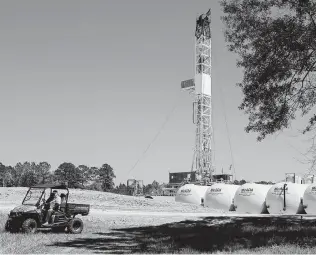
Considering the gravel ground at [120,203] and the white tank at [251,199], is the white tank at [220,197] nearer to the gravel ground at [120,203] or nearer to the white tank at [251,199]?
the white tank at [251,199]

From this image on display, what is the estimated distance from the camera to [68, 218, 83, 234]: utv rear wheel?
1612 cm

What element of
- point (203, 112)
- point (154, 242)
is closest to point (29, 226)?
point (154, 242)

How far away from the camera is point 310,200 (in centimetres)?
3334

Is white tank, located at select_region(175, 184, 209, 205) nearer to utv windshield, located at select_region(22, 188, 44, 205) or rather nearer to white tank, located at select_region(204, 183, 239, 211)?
white tank, located at select_region(204, 183, 239, 211)

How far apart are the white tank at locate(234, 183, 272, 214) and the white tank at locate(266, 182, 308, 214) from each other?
86 cm

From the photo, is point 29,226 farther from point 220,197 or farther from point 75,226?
point 220,197

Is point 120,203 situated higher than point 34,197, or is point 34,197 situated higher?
point 34,197

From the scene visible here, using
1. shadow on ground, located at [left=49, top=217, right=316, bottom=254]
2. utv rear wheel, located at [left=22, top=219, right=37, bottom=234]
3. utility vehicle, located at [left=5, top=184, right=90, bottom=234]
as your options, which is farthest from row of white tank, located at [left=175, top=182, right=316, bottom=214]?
utv rear wheel, located at [left=22, top=219, right=37, bottom=234]

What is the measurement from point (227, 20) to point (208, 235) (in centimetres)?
974

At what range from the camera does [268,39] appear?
1669 centimetres

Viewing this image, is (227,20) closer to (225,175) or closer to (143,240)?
(143,240)

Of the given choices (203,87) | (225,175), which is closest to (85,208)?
(225,175)

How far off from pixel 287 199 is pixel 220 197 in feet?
23.8

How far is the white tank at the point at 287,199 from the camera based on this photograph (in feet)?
112
